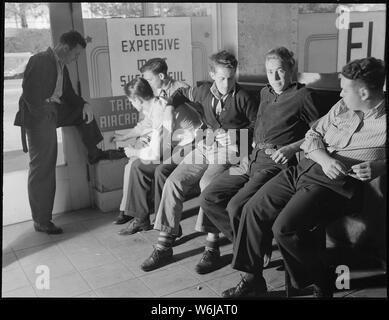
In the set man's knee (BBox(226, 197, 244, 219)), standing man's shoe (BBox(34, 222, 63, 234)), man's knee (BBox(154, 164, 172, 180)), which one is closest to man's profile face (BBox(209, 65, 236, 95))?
man's knee (BBox(154, 164, 172, 180))

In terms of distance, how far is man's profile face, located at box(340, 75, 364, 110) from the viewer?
225 centimetres

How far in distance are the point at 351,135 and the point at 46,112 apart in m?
2.25

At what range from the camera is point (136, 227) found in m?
3.36

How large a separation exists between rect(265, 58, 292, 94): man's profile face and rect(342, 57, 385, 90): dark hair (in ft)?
1.48

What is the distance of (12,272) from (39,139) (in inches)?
40.6

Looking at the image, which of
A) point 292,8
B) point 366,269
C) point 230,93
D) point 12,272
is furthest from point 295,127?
point 12,272

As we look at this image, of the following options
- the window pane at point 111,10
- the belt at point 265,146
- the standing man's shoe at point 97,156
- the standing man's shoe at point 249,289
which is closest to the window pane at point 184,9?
the window pane at point 111,10

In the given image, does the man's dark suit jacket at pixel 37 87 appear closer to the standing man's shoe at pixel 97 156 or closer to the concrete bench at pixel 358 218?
the standing man's shoe at pixel 97 156

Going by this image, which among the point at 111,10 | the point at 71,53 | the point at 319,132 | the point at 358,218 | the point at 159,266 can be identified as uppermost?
the point at 111,10

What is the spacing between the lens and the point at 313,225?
2.31 metres

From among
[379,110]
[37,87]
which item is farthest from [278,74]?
[37,87]

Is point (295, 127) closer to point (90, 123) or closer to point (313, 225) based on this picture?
point (313, 225)

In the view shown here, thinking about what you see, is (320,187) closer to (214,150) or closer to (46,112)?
(214,150)

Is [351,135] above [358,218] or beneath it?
above
